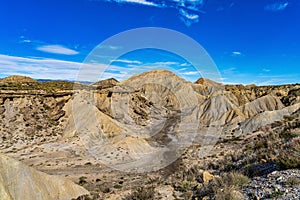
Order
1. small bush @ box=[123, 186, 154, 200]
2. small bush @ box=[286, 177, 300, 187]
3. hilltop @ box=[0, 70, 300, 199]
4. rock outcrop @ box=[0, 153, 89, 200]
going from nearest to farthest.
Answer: small bush @ box=[286, 177, 300, 187] → rock outcrop @ box=[0, 153, 89, 200] → small bush @ box=[123, 186, 154, 200] → hilltop @ box=[0, 70, 300, 199]

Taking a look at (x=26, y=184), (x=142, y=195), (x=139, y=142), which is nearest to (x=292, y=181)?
(x=142, y=195)

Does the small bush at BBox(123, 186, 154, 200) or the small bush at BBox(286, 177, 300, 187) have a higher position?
the small bush at BBox(286, 177, 300, 187)

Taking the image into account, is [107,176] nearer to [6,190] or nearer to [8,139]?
[6,190]

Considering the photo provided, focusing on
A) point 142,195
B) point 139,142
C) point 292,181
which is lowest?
point 139,142

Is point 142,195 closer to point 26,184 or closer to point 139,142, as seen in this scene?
point 26,184

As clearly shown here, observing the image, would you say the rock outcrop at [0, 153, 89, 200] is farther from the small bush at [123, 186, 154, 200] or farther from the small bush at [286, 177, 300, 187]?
the small bush at [286, 177, 300, 187]

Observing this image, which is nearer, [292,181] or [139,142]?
[292,181]

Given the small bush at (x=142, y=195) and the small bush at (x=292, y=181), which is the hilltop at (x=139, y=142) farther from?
the small bush at (x=292, y=181)

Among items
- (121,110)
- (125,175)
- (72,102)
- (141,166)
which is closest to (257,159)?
(125,175)

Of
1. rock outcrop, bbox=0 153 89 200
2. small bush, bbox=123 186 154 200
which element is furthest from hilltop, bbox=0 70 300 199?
rock outcrop, bbox=0 153 89 200

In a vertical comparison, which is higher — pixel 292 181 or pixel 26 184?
pixel 292 181

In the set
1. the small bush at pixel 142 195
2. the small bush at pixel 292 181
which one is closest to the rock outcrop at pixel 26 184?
the small bush at pixel 142 195

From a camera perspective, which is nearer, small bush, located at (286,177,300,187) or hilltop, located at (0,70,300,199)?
small bush, located at (286,177,300,187)

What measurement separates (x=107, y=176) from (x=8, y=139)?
56.2 ft
